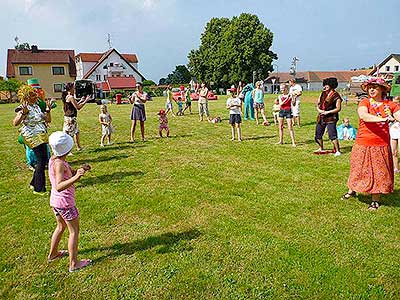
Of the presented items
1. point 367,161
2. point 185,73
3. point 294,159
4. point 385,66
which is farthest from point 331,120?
point 185,73

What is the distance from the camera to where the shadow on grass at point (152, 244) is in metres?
4.00

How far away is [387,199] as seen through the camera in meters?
5.34

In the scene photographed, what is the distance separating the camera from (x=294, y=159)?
817 cm

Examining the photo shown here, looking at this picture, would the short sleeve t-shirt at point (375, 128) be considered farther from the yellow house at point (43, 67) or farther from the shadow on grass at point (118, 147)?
the yellow house at point (43, 67)

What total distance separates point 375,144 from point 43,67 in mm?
54450

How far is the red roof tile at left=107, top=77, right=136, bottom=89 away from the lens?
51.3 m

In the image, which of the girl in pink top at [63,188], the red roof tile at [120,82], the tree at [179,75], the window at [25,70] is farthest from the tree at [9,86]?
the tree at [179,75]

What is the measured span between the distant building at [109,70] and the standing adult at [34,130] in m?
45.6

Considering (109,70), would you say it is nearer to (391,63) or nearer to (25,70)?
(25,70)

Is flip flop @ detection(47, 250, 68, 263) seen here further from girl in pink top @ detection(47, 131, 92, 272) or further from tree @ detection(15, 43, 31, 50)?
tree @ detection(15, 43, 31, 50)

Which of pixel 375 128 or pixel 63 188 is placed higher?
pixel 375 128

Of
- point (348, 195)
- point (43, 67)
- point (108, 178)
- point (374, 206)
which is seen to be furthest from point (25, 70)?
point (374, 206)

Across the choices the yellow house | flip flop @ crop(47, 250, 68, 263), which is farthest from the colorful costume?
the yellow house

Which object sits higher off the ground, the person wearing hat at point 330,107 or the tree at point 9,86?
the tree at point 9,86
